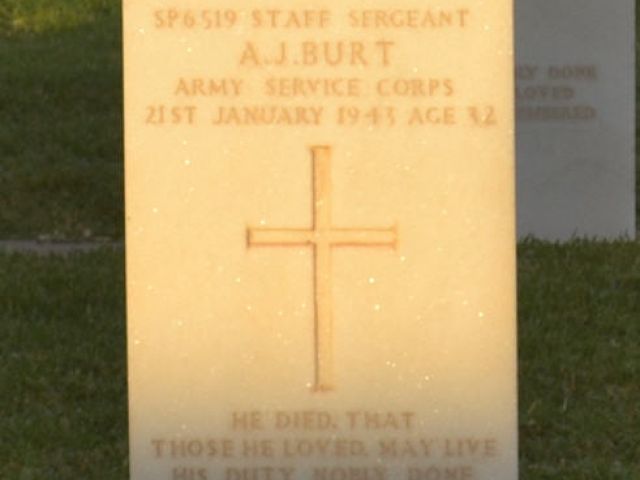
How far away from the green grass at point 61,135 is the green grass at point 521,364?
1.24 m

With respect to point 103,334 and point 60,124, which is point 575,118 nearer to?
point 103,334

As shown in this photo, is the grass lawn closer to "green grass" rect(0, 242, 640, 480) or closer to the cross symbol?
"green grass" rect(0, 242, 640, 480)

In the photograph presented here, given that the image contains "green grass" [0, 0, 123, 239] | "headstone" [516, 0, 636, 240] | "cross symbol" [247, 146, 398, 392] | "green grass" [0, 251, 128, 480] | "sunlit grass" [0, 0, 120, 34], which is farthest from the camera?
"sunlit grass" [0, 0, 120, 34]

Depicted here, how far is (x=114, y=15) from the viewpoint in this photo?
1767 centimetres

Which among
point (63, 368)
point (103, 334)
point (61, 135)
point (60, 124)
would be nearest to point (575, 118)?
point (103, 334)

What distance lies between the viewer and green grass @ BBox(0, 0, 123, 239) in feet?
35.7

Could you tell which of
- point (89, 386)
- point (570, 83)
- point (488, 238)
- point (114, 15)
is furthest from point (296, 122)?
point (114, 15)

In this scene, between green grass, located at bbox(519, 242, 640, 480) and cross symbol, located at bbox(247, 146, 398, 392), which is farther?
green grass, located at bbox(519, 242, 640, 480)

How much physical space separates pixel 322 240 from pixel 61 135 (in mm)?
7003

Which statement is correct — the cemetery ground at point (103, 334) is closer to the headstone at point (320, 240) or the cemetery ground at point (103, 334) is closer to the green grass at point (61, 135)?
the green grass at point (61, 135)

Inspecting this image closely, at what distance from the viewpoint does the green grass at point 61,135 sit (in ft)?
35.7

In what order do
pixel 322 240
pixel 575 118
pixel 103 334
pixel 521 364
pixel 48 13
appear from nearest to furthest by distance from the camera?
1. pixel 322 240
2. pixel 521 364
3. pixel 103 334
4. pixel 575 118
5. pixel 48 13

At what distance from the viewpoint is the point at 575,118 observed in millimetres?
10211

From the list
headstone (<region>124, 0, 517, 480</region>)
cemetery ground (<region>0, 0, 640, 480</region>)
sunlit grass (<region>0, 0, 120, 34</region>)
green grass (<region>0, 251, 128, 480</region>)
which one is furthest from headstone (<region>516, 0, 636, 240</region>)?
sunlit grass (<region>0, 0, 120, 34</region>)
